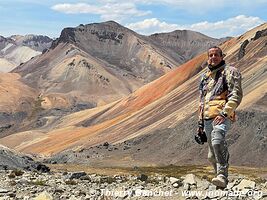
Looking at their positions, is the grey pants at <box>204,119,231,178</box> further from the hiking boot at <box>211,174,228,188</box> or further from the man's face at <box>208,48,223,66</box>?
the man's face at <box>208,48,223,66</box>

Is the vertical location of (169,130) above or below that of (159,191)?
below

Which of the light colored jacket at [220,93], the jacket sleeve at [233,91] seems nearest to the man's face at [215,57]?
the light colored jacket at [220,93]

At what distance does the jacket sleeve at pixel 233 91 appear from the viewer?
1130cm

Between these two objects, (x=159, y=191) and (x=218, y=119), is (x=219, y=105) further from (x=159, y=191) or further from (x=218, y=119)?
(x=159, y=191)

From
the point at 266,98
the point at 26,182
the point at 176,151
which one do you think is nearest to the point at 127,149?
the point at 176,151

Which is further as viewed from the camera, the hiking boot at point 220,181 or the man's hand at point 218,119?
the hiking boot at point 220,181

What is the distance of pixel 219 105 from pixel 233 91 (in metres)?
0.55

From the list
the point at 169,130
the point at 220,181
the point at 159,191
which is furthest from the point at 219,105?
the point at 169,130

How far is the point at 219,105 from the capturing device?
38.5ft

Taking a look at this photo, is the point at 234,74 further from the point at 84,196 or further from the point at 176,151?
the point at 176,151

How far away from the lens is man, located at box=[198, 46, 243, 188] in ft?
37.4

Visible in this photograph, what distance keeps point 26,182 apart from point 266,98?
6425 cm

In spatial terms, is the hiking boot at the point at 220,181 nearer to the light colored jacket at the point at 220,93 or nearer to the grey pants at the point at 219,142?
the grey pants at the point at 219,142

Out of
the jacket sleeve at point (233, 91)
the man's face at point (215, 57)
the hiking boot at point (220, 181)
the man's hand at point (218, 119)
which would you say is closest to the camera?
the jacket sleeve at point (233, 91)
